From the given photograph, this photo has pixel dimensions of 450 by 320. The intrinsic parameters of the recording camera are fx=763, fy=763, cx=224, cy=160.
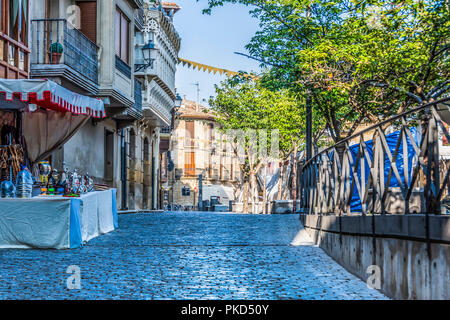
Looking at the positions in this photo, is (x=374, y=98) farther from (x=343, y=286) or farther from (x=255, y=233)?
(x=343, y=286)

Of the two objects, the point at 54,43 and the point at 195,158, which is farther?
the point at 195,158

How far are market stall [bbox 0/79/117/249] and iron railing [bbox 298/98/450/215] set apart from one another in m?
4.47

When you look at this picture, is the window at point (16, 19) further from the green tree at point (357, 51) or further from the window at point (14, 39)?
the green tree at point (357, 51)

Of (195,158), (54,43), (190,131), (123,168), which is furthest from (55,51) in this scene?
(190,131)

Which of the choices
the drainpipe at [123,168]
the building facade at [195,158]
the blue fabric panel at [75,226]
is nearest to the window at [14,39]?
the blue fabric panel at [75,226]

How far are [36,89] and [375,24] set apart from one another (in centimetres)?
950

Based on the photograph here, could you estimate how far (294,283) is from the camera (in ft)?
28.7

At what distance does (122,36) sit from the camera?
28.2m

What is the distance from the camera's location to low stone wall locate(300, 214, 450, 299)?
20.1ft

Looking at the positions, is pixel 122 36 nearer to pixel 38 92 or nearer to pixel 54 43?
pixel 54 43

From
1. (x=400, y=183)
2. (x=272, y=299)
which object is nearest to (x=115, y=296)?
(x=272, y=299)

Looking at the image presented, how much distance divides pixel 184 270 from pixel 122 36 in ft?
64.6

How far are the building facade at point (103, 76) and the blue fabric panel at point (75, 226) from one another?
875 centimetres

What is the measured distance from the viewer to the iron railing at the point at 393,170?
21.7ft
